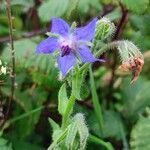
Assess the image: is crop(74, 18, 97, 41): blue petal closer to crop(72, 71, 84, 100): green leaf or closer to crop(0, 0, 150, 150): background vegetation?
crop(72, 71, 84, 100): green leaf

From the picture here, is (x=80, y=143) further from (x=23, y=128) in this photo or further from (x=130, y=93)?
(x=130, y=93)

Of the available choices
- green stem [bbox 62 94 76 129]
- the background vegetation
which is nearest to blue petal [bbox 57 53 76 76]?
green stem [bbox 62 94 76 129]

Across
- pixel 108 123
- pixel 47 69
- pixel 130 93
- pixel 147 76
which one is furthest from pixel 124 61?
pixel 147 76

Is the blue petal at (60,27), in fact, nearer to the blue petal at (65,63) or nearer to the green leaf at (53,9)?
the blue petal at (65,63)

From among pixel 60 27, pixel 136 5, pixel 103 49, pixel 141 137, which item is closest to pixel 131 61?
pixel 103 49

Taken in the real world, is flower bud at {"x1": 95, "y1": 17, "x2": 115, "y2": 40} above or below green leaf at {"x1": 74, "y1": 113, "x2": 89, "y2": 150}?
above

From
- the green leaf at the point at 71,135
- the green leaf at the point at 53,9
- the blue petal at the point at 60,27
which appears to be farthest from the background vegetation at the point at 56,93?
the green leaf at the point at 71,135

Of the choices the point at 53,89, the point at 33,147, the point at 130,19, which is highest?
the point at 130,19
